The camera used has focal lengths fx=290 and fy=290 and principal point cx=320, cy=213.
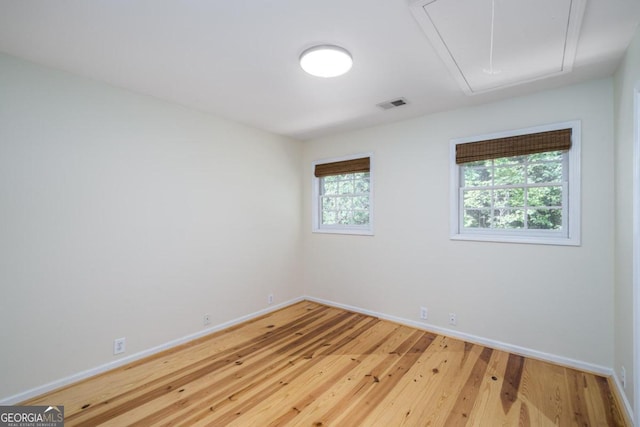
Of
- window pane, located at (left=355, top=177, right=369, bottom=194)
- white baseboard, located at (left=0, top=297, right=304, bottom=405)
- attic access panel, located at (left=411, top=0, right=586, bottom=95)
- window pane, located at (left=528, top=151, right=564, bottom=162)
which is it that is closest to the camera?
attic access panel, located at (left=411, top=0, right=586, bottom=95)

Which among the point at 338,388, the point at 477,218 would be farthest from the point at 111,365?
the point at 477,218

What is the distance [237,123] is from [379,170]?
1924 mm

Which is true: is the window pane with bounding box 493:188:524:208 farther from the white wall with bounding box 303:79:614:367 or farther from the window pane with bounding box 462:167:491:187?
the white wall with bounding box 303:79:614:367

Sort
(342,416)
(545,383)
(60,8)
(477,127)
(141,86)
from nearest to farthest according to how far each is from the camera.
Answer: (60,8)
(342,416)
(545,383)
(141,86)
(477,127)

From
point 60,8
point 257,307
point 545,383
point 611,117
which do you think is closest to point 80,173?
point 60,8

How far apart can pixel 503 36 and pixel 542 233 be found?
6.13 ft

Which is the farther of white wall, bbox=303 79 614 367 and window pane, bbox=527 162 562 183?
window pane, bbox=527 162 562 183

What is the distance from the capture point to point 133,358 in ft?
8.93

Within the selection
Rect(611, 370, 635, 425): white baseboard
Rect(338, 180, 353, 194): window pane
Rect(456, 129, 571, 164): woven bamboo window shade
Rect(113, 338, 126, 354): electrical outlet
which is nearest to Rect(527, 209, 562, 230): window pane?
Rect(456, 129, 571, 164): woven bamboo window shade

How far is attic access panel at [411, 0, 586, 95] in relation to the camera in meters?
1.61

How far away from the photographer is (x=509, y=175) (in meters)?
2.96

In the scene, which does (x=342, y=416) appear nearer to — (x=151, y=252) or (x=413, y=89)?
(x=151, y=252)

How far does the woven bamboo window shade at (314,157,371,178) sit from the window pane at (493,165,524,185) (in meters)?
1.49

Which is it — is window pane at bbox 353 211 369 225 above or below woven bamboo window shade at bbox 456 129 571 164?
below
